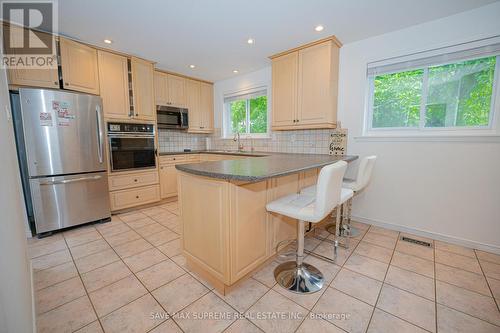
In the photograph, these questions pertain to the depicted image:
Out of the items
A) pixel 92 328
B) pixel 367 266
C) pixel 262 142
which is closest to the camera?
pixel 92 328

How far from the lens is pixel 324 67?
259 centimetres

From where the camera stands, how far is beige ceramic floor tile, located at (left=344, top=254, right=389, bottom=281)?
5.60 feet

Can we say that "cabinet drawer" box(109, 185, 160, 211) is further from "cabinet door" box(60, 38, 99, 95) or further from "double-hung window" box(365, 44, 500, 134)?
"double-hung window" box(365, 44, 500, 134)

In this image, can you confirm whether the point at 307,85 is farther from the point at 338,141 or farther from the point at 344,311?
the point at 344,311

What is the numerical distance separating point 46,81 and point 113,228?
199 centimetres

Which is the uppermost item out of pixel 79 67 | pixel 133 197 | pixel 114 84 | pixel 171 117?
pixel 79 67

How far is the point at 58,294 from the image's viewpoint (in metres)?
1.49

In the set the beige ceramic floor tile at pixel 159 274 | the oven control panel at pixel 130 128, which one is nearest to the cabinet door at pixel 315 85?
the beige ceramic floor tile at pixel 159 274

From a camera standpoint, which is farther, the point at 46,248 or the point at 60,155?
the point at 60,155

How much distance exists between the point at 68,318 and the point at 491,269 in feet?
11.0

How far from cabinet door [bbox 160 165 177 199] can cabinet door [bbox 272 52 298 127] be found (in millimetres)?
2109

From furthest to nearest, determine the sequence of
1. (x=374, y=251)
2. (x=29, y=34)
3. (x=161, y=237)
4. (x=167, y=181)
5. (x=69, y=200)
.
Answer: (x=167, y=181)
(x=69, y=200)
(x=161, y=237)
(x=29, y=34)
(x=374, y=251)

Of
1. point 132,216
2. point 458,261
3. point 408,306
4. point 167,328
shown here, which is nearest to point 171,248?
point 167,328

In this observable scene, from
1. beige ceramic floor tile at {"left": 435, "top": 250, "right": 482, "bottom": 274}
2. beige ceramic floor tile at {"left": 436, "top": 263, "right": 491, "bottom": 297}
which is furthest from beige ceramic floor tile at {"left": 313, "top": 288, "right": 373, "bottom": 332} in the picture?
beige ceramic floor tile at {"left": 435, "top": 250, "right": 482, "bottom": 274}
